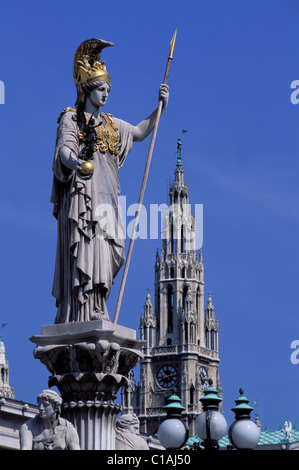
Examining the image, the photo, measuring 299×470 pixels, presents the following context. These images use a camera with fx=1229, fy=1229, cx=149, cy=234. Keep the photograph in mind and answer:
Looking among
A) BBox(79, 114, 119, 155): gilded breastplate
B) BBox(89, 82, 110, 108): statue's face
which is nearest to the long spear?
BBox(79, 114, 119, 155): gilded breastplate

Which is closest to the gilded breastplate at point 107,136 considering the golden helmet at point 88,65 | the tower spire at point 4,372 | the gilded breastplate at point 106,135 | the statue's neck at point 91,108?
the gilded breastplate at point 106,135

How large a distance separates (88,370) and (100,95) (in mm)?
3897

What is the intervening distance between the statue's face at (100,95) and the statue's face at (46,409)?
478cm

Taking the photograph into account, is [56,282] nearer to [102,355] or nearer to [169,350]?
[102,355]

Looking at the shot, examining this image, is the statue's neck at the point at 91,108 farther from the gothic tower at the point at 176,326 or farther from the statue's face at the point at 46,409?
the gothic tower at the point at 176,326

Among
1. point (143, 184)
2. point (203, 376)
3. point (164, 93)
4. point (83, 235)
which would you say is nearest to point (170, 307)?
point (203, 376)

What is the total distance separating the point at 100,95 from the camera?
1716 centimetres

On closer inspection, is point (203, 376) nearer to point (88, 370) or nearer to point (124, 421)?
point (124, 421)

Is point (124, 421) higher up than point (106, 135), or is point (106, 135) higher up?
point (106, 135)

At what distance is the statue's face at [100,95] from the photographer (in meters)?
17.1

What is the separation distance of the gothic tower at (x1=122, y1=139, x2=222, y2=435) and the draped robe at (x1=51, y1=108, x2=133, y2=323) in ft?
528

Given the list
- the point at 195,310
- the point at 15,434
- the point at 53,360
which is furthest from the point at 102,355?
the point at 195,310
